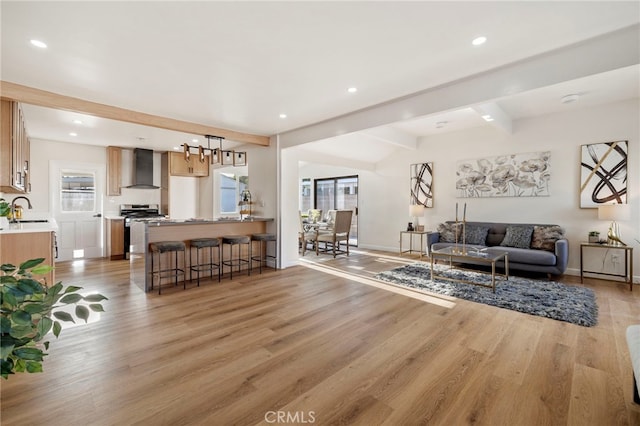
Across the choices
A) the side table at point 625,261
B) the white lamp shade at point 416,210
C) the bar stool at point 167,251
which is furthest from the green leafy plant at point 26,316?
the white lamp shade at point 416,210

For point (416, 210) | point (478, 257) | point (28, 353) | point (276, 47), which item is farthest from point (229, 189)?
point (28, 353)

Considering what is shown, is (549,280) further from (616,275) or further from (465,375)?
(465,375)

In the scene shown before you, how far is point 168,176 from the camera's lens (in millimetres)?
7273

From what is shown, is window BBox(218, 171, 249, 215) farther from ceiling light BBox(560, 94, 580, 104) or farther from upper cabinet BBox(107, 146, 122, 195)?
ceiling light BBox(560, 94, 580, 104)

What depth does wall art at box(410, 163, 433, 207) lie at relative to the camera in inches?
266

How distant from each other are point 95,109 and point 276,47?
2.82 m

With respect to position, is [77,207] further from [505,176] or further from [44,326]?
[505,176]

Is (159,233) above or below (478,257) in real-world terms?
above

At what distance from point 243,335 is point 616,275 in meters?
5.68

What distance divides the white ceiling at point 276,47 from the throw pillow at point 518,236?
2299 mm

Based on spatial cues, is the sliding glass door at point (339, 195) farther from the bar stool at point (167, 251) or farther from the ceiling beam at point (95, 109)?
the bar stool at point (167, 251)

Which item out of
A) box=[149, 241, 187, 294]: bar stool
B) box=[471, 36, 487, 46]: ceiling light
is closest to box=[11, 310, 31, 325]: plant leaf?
box=[471, 36, 487, 46]: ceiling light

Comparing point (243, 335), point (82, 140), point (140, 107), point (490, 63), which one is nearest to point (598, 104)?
point (490, 63)

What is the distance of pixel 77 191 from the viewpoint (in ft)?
20.9
